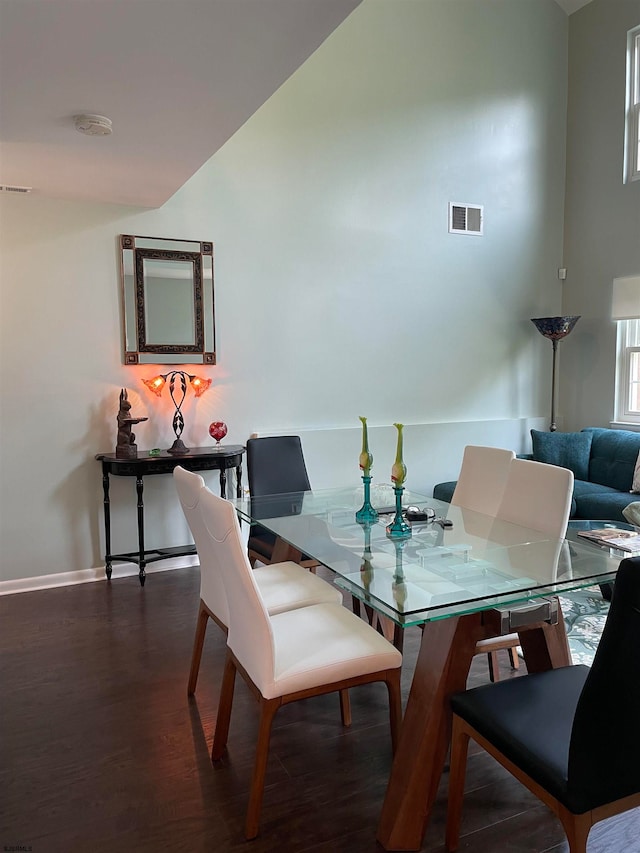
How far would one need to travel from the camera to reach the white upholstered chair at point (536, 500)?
2.55 meters

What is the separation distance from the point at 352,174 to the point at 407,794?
14.3ft

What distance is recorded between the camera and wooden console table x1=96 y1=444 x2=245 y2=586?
12.8 feet

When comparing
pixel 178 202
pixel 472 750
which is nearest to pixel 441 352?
pixel 178 202

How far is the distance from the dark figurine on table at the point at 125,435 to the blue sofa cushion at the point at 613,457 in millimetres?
3563

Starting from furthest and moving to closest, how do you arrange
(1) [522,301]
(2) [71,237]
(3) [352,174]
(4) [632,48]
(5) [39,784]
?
1. (1) [522,301]
2. (4) [632,48]
3. (3) [352,174]
4. (2) [71,237]
5. (5) [39,784]

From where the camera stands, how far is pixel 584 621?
336cm

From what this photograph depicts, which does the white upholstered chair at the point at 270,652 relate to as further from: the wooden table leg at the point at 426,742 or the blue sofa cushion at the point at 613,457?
the blue sofa cushion at the point at 613,457

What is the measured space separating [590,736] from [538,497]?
1.45 metres

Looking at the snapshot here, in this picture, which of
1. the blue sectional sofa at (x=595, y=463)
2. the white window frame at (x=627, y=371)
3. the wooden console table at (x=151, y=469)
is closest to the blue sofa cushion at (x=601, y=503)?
the blue sectional sofa at (x=595, y=463)

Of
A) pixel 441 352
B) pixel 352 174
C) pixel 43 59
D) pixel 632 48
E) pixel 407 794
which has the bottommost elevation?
pixel 407 794

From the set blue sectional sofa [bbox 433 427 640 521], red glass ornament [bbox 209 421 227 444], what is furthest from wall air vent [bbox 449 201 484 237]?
red glass ornament [bbox 209 421 227 444]

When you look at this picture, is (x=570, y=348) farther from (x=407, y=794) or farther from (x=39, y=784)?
(x=39, y=784)

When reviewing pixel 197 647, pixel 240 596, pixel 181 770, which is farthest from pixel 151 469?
pixel 240 596

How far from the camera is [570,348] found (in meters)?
5.88
